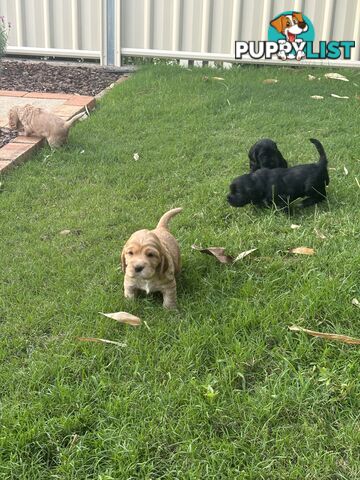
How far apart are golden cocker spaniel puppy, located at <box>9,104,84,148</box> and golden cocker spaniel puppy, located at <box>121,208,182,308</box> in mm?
2649

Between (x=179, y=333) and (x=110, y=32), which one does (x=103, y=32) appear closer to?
(x=110, y=32)

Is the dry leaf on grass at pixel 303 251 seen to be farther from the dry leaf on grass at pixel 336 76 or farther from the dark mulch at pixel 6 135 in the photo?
the dry leaf on grass at pixel 336 76

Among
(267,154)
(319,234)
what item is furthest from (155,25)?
(319,234)

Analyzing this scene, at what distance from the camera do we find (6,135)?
6.03m

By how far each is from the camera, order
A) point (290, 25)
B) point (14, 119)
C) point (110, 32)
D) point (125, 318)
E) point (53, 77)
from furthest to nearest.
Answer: point (110, 32), point (53, 77), point (290, 25), point (14, 119), point (125, 318)

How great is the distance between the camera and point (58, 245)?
3.80 m

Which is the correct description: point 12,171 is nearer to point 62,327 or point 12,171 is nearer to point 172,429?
point 62,327

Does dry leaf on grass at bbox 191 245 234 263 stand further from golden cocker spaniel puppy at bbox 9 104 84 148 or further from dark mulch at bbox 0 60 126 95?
dark mulch at bbox 0 60 126 95

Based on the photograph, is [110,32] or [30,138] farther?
[110,32]

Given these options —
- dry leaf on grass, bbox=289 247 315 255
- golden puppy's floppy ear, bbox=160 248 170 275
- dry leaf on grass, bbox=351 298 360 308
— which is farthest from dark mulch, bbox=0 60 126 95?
dry leaf on grass, bbox=351 298 360 308

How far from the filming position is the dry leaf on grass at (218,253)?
11.2 ft

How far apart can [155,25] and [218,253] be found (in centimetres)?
626

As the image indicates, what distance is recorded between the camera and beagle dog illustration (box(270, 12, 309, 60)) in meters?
8.31

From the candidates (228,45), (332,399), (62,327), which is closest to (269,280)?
(332,399)
